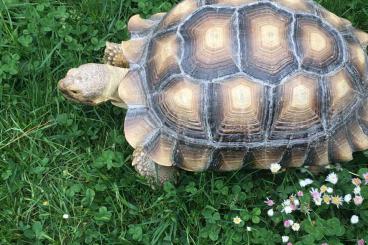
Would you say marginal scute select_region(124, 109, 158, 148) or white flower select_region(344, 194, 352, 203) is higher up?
marginal scute select_region(124, 109, 158, 148)

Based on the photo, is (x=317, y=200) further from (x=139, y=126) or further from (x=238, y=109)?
(x=139, y=126)

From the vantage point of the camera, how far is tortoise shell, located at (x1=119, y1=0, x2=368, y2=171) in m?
3.19

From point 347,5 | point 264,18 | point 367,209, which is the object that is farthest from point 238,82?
point 347,5

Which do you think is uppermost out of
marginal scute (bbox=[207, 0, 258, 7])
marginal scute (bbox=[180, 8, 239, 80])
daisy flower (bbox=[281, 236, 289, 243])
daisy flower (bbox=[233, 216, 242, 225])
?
marginal scute (bbox=[207, 0, 258, 7])

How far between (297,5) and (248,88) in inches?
25.2

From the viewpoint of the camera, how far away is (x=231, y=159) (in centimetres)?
339

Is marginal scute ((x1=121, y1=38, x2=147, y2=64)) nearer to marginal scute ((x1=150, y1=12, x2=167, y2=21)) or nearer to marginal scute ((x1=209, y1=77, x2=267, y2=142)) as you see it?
marginal scute ((x1=150, y1=12, x2=167, y2=21))

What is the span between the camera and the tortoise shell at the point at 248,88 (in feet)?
10.5

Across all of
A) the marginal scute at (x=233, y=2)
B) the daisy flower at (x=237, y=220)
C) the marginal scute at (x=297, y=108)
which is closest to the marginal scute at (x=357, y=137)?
the marginal scute at (x=297, y=108)

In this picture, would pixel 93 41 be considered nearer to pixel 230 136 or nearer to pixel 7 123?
pixel 7 123

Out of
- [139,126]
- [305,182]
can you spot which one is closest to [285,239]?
[305,182]

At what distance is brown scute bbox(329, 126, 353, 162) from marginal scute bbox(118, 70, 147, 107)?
113cm

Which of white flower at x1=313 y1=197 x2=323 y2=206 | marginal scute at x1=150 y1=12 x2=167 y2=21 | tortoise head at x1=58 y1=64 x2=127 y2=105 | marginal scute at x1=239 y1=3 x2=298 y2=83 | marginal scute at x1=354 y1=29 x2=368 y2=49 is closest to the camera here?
marginal scute at x1=239 y1=3 x2=298 y2=83

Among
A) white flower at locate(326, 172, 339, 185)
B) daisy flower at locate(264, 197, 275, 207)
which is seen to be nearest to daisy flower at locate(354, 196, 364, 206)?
white flower at locate(326, 172, 339, 185)
